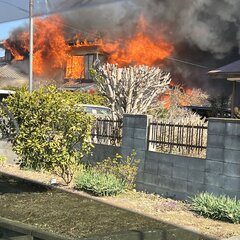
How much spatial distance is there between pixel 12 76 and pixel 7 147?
2960cm

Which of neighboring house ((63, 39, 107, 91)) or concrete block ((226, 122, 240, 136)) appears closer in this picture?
concrete block ((226, 122, 240, 136))

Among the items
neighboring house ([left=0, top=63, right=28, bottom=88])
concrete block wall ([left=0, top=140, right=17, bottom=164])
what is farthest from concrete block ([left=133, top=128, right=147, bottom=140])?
neighboring house ([left=0, top=63, right=28, bottom=88])

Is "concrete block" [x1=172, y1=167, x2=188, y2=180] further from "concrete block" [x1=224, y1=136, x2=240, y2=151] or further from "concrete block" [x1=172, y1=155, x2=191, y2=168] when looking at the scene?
"concrete block" [x1=224, y1=136, x2=240, y2=151]

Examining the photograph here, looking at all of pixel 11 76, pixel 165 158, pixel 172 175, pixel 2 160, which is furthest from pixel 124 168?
pixel 11 76

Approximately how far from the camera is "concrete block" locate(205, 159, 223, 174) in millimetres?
7324

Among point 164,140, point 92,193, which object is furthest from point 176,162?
point 92,193

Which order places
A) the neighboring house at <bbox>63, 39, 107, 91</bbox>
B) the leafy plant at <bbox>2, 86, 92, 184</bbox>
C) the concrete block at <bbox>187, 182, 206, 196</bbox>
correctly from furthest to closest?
the neighboring house at <bbox>63, 39, 107, 91</bbox>, the leafy plant at <bbox>2, 86, 92, 184</bbox>, the concrete block at <bbox>187, 182, 206, 196</bbox>

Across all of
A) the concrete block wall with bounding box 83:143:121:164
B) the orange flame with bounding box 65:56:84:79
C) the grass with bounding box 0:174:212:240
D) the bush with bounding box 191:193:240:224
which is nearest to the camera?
the grass with bounding box 0:174:212:240

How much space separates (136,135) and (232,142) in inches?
89.7

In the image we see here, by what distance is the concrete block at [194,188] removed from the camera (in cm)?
760

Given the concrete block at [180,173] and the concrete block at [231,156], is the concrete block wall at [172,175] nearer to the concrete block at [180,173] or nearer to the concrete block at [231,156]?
the concrete block at [180,173]

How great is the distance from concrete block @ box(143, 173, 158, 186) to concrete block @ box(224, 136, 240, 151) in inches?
67.5

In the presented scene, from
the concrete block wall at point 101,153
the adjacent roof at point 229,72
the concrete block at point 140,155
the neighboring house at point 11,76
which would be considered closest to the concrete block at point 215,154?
the concrete block at point 140,155

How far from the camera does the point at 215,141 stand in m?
7.43
